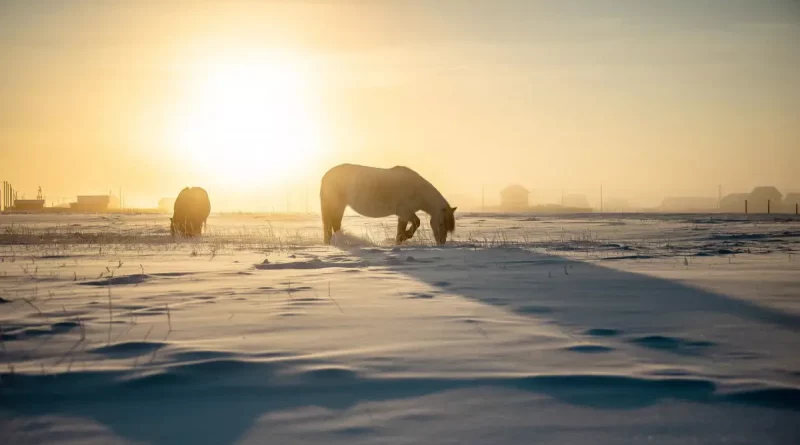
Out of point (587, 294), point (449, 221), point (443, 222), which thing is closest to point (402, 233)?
point (443, 222)

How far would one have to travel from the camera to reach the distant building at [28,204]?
325 feet

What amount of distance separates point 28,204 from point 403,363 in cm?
11599

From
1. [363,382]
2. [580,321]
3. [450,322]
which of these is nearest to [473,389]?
[363,382]

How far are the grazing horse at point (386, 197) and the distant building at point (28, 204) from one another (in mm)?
103598

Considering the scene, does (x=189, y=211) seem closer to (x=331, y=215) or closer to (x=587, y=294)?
(x=331, y=215)

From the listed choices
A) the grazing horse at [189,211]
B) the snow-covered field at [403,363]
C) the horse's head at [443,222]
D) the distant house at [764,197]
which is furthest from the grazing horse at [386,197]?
the distant house at [764,197]

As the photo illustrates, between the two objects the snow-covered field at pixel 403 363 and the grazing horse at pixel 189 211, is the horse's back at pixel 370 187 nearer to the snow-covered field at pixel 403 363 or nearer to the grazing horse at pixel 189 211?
the grazing horse at pixel 189 211

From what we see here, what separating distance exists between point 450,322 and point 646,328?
1141mm

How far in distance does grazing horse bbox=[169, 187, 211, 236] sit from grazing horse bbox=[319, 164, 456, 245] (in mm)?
5028

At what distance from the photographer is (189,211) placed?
59.8 feet

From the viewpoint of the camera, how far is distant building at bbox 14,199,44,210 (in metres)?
99.1

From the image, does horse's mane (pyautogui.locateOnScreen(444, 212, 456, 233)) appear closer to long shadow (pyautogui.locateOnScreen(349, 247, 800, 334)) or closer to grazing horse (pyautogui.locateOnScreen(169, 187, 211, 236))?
long shadow (pyautogui.locateOnScreen(349, 247, 800, 334))

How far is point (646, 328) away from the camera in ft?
11.0

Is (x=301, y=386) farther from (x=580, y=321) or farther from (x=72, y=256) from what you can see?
(x=72, y=256)
